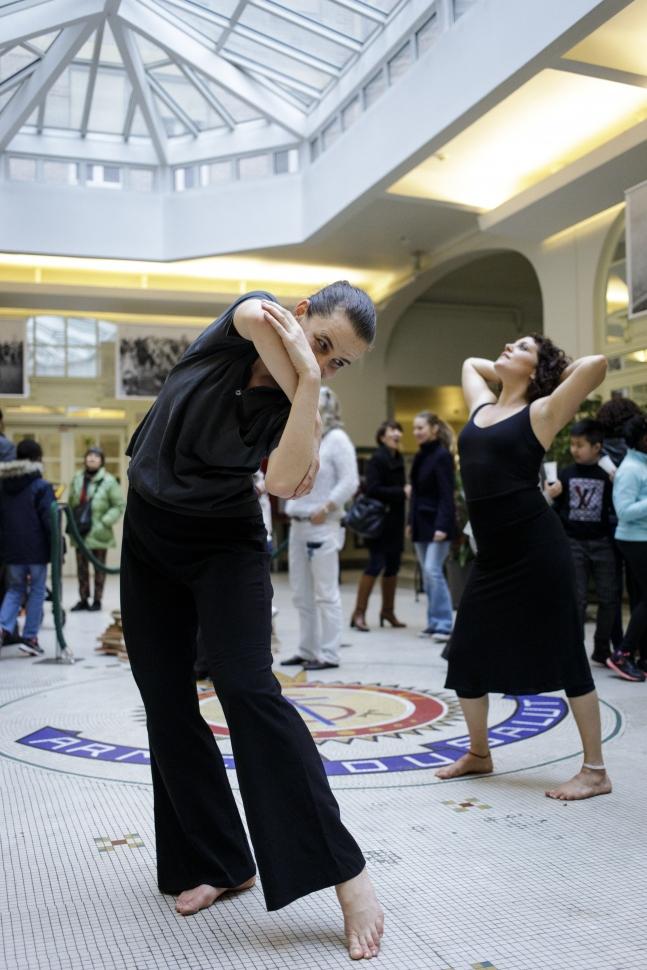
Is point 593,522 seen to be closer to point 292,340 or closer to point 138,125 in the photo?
point 292,340

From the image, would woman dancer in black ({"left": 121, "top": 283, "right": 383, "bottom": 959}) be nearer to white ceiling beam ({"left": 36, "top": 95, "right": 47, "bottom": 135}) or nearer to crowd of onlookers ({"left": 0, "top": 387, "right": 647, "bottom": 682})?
crowd of onlookers ({"left": 0, "top": 387, "right": 647, "bottom": 682})

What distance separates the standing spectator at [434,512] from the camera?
7.34 metres

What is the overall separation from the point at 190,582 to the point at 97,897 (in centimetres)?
89

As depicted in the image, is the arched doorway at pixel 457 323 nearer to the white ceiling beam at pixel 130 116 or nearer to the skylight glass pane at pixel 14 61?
the white ceiling beam at pixel 130 116

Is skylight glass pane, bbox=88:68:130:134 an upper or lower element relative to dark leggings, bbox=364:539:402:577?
upper

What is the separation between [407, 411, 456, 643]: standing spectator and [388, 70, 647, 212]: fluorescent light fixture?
145 inches

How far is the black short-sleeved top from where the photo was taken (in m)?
2.05

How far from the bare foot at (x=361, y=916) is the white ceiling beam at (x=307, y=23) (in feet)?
33.9

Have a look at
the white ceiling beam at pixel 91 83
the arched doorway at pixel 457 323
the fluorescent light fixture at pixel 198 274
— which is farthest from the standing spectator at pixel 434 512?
the arched doorway at pixel 457 323

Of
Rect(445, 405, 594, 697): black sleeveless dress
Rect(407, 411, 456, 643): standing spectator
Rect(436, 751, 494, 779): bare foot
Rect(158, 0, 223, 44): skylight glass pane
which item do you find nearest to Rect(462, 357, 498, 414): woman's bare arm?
Rect(445, 405, 594, 697): black sleeveless dress

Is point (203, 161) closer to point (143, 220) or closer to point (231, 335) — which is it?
point (143, 220)

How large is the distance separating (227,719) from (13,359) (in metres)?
14.8

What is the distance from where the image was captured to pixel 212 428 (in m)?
2.05

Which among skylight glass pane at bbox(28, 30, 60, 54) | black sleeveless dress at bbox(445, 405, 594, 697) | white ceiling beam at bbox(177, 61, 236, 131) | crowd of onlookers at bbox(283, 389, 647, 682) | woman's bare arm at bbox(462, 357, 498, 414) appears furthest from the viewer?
white ceiling beam at bbox(177, 61, 236, 131)
